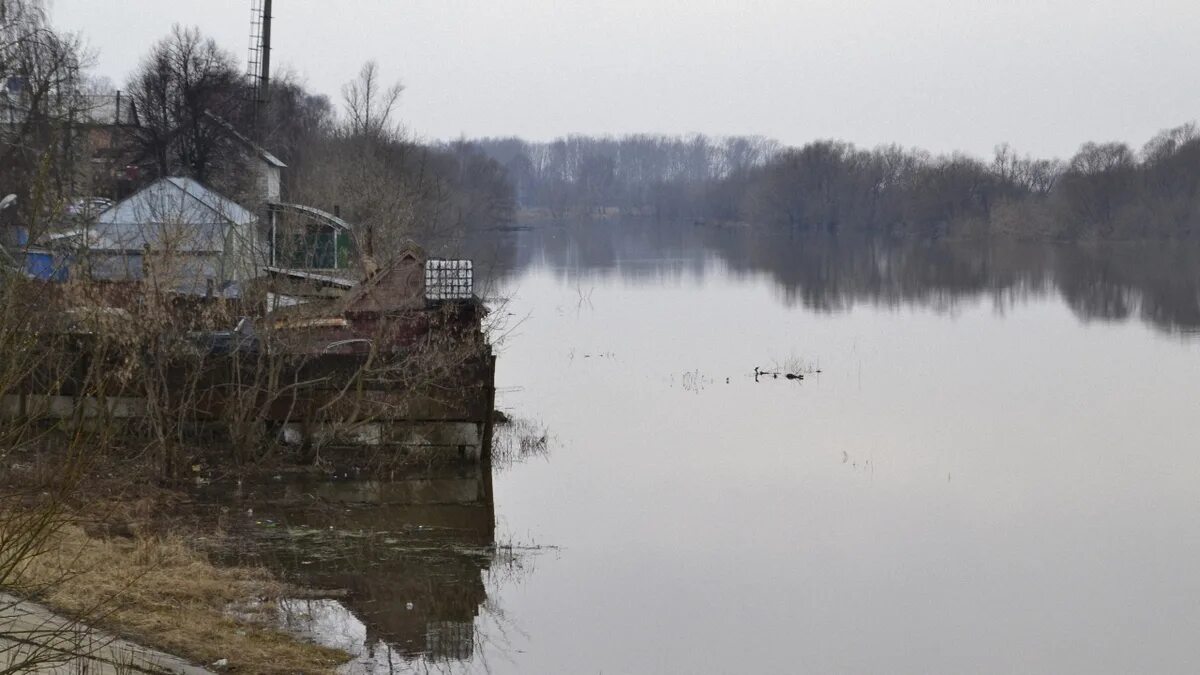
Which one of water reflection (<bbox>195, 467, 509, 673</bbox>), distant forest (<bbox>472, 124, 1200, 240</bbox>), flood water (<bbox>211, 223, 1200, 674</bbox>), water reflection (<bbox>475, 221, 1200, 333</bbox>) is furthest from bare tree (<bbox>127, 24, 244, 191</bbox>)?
distant forest (<bbox>472, 124, 1200, 240</bbox>)

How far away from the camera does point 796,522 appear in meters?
14.4

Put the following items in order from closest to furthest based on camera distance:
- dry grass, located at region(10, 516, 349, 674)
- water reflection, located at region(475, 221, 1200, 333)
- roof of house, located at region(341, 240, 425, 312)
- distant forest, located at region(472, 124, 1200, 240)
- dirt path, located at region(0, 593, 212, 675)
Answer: dirt path, located at region(0, 593, 212, 675) < dry grass, located at region(10, 516, 349, 674) < roof of house, located at region(341, 240, 425, 312) < water reflection, located at region(475, 221, 1200, 333) < distant forest, located at region(472, 124, 1200, 240)

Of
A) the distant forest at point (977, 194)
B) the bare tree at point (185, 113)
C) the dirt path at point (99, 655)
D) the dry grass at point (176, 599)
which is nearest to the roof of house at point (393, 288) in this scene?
the dry grass at point (176, 599)

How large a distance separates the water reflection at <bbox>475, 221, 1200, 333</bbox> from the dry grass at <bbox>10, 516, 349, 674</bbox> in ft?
71.4

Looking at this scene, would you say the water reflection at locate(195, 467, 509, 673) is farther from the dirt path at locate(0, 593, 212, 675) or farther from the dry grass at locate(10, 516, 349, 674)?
the dirt path at locate(0, 593, 212, 675)

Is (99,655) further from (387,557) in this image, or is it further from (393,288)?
(393,288)

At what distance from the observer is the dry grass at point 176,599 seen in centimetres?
852

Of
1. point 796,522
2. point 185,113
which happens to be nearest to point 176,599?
point 796,522

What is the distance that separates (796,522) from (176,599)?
275 inches

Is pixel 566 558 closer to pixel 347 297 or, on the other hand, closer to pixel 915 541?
pixel 915 541

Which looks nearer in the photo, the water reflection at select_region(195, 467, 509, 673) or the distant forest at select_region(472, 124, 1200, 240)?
the water reflection at select_region(195, 467, 509, 673)

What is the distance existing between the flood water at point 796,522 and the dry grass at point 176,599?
49 centimetres

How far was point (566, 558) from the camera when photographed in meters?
12.9

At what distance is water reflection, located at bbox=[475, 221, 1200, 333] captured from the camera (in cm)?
4081
